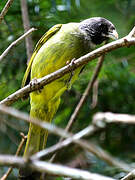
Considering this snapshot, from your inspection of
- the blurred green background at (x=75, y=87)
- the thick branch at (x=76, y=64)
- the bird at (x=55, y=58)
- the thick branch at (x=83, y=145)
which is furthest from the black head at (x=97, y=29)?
the thick branch at (x=83, y=145)

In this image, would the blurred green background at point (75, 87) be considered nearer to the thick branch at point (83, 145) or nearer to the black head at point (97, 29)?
the black head at point (97, 29)

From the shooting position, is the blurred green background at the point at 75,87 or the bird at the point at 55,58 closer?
the bird at the point at 55,58

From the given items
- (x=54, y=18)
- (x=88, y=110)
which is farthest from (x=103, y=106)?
(x=54, y=18)

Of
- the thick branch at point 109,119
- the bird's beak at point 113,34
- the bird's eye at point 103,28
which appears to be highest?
the thick branch at point 109,119

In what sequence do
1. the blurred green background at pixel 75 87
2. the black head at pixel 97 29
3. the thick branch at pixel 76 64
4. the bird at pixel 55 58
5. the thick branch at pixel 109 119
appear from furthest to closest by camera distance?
1. the blurred green background at pixel 75 87
2. the black head at pixel 97 29
3. the bird at pixel 55 58
4. the thick branch at pixel 76 64
5. the thick branch at pixel 109 119

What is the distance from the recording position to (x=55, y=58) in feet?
10.6

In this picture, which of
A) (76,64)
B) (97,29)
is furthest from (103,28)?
(76,64)

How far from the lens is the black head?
3.66m

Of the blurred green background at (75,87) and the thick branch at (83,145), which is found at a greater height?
the thick branch at (83,145)

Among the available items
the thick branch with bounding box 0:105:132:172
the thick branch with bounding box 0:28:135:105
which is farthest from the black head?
the thick branch with bounding box 0:105:132:172

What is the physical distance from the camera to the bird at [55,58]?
3266mm

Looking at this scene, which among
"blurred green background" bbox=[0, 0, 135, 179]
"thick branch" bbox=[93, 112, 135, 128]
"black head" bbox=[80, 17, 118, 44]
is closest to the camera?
"thick branch" bbox=[93, 112, 135, 128]

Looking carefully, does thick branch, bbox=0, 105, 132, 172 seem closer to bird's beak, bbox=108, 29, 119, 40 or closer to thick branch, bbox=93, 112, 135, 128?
thick branch, bbox=93, 112, 135, 128

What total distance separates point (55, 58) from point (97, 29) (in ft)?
2.55
